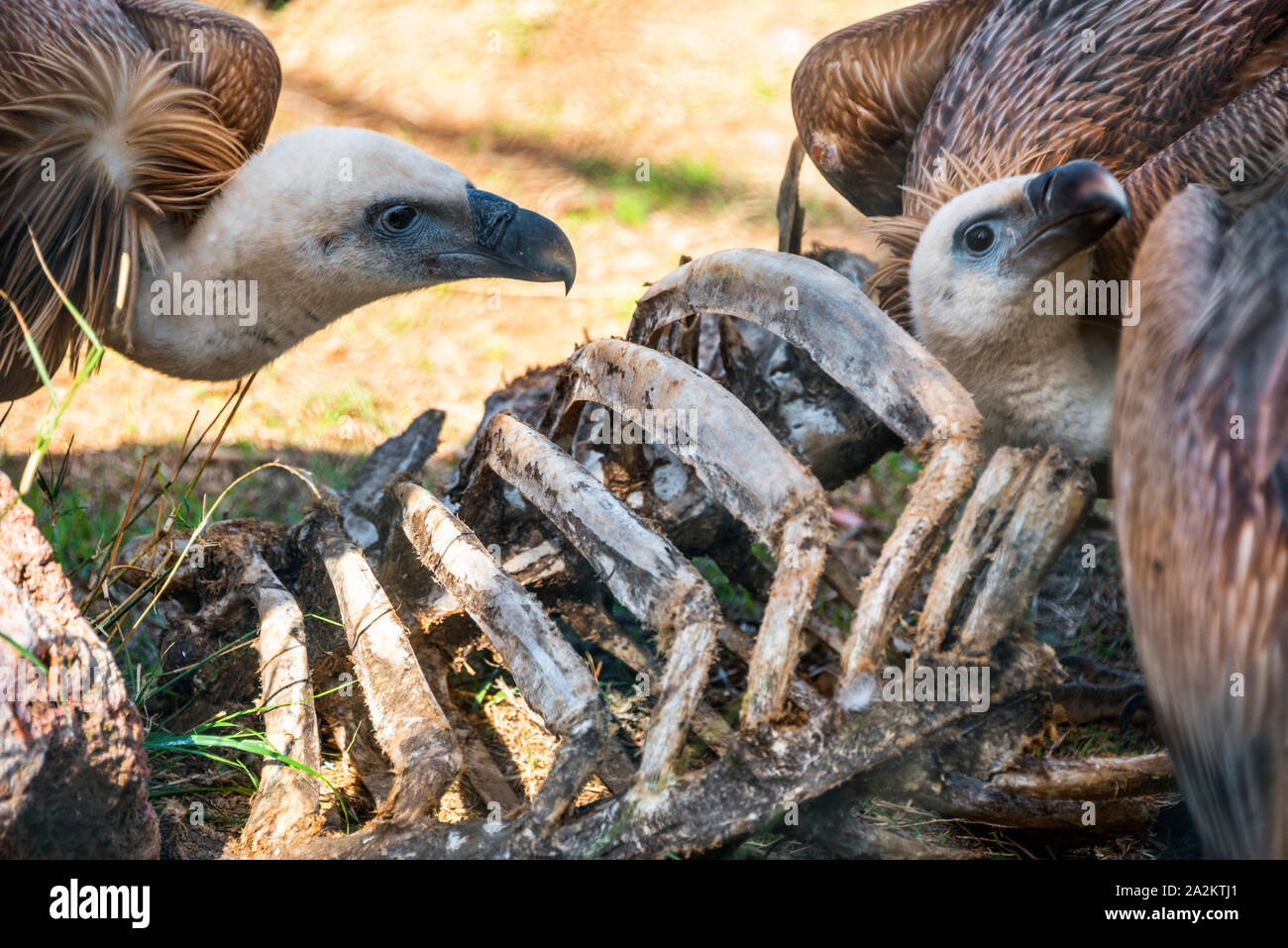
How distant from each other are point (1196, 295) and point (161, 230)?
2.35 metres

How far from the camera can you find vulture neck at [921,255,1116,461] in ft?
8.29

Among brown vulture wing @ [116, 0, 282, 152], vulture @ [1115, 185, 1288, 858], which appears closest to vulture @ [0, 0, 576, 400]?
brown vulture wing @ [116, 0, 282, 152]

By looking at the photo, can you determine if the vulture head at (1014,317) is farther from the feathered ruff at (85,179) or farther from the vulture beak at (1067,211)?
the feathered ruff at (85,179)

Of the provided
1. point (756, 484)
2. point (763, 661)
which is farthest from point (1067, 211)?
point (763, 661)

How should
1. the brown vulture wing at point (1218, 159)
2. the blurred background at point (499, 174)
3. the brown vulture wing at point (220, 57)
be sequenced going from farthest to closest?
the blurred background at point (499, 174), the brown vulture wing at point (220, 57), the brown vulture wing at point (1218, 159)

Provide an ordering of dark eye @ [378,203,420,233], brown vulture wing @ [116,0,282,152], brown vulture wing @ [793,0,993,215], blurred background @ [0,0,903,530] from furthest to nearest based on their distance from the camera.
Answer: blurred background @ [0,0,903,530] → brown vulture wing @ [793,0,993,215] → brown vulture wing @ [116,0,282,152] → dark eye @ [378,203,420,233]

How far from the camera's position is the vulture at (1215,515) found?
140 cm

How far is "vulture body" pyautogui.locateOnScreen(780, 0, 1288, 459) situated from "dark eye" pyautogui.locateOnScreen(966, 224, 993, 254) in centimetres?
14

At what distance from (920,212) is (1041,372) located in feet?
2.25

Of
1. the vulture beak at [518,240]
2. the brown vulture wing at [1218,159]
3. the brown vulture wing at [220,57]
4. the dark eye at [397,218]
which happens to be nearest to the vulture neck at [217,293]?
the dark eye at [397,218]

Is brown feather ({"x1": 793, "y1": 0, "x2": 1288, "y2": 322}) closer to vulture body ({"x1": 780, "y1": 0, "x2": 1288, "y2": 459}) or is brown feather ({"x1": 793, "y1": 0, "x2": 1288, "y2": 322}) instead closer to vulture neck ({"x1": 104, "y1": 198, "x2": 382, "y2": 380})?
vulture body ({"x1": 780, "y1": 0, "x2": 1288, "y2": 459})

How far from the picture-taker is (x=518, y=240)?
2797mm

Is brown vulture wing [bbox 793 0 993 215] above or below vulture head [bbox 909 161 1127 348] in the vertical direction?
above

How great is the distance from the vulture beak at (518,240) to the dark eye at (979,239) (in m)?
0.95
